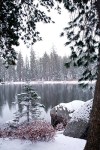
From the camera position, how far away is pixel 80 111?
418 inches

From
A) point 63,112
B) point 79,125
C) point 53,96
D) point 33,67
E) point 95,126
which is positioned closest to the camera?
point 95,126

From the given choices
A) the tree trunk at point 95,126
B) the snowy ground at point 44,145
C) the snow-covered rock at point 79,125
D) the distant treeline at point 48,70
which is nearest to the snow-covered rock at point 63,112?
the snow-covered rock at point 79,125

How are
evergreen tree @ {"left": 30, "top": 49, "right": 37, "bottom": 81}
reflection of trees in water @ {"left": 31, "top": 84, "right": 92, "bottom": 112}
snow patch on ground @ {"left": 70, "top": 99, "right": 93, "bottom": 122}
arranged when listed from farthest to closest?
evergreen tree @ {"left": 30, "top": 49, "right": 37, "bottom": 81}
reflection of trees in water @ {"left": 31, "top": 84, "right": 92, "bottom": 112}
snow patch on ground @ {"left": 70, "top": 99, "right": 93, "bottom": 122}

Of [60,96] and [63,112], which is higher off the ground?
[63,112]

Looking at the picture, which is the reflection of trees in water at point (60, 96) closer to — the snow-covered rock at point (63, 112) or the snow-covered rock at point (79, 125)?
the snow-covered rock at point (63, 112)

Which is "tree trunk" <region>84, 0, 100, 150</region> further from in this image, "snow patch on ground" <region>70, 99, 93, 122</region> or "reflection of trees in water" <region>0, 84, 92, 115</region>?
"reflection of trees in water" <region>0, 84, 92, 115</region>

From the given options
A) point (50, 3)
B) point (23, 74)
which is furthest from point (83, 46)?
point (23, 74)

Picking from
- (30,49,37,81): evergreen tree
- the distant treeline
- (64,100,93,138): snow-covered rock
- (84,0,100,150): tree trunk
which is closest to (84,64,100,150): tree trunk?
(84,0,100,150): tree trunk

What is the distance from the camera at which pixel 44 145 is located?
786 centimetres

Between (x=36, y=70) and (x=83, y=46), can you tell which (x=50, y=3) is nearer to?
(x=83, y=46)

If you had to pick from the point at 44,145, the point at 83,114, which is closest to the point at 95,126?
the point at 44,145

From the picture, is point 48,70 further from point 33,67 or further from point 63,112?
point 63,112

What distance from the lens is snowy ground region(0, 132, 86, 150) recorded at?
7590 millimetres

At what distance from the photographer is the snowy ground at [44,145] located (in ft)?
24.9
